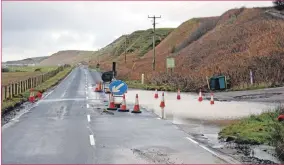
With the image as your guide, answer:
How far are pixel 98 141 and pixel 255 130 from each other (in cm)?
488

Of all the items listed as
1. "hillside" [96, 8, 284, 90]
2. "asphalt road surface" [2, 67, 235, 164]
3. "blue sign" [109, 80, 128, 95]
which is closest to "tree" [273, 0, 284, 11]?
"hillside" [96, 8, 284, 90]

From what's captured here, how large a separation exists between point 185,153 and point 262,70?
2833cm

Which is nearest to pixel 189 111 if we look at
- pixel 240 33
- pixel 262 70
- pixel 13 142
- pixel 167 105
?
pixel 167 105

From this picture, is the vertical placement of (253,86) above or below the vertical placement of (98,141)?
above

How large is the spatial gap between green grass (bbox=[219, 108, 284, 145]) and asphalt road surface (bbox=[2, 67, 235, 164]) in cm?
127

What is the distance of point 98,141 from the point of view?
13.8m

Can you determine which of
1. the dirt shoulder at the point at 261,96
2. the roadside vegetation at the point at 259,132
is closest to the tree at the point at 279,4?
the dirt shoulder at the point at 261,96

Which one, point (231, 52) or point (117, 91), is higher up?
point (231, 52)

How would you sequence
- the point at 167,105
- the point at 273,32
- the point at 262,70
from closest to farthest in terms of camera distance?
the point at 167,105 → the point at 262,70 → the point at 273,32

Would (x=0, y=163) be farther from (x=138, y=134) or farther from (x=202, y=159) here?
(x=138, y=134)

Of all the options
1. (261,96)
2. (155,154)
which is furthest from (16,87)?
(155,154)

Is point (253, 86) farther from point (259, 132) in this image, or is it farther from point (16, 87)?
point (259, 132)

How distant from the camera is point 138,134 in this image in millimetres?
15430

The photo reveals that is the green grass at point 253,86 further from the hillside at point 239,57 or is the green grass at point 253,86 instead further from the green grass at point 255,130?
the green grass at point 255,130
